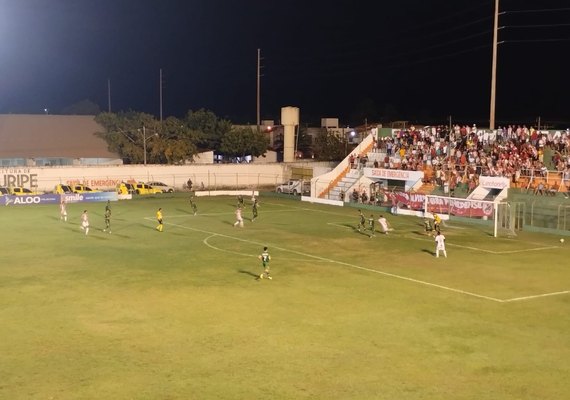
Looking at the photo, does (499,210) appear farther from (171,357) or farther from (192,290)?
(171,357)

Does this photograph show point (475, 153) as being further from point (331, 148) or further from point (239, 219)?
point (331, 148)

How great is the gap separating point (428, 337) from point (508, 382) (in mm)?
3590

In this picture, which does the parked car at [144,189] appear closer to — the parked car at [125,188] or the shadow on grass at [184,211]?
the parked car at [125,188]

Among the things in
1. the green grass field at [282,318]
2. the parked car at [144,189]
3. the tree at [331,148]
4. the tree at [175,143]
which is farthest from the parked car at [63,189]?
the tree at [331,148]

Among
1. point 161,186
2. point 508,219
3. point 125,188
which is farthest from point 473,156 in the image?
point 125,188

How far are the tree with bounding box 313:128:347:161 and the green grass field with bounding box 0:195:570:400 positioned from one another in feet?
159

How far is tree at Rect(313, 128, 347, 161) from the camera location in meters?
85.2

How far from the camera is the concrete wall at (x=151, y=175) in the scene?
2434 inches

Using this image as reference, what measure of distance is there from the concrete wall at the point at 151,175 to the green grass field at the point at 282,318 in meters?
26.3

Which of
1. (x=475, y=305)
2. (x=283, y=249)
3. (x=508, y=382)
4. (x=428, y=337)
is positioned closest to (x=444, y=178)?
(x=283, y=249)

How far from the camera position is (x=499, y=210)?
3997 centimetres

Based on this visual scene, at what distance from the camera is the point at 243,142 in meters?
80.6

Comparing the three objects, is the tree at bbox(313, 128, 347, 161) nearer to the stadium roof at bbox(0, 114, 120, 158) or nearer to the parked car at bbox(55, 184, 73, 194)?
the stadium roof at bbox(0, 114, 120, 158)

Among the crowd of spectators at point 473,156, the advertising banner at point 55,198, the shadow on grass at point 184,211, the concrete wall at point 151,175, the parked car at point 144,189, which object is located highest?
the crowd of spectators at point 473,156
